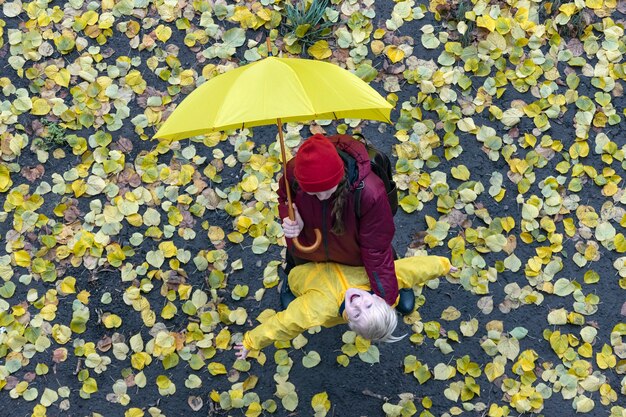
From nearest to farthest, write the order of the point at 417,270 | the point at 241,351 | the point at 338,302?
the point at 338,302
the point at 417,270
the point at 241,351

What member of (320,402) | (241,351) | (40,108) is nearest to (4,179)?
(40,108)

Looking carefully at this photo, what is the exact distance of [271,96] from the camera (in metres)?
2.39

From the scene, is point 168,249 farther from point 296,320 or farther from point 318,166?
point 318,166

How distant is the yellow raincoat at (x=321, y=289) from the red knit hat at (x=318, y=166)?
22.1 inches

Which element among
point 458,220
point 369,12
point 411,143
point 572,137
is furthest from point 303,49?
point 572,137

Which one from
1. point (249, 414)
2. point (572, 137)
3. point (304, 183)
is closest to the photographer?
point (304, 183)

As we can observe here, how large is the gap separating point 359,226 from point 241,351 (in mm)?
902

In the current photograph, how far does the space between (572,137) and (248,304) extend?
1.98 metres

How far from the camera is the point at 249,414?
11.4 feet

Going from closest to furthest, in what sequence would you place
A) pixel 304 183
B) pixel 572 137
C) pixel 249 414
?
pixel 304 183 → pixel 249 414 → pixel 572 137

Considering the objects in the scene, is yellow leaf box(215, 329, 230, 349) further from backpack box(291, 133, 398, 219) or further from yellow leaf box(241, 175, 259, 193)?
backpack box(291, 133, 398, 219)

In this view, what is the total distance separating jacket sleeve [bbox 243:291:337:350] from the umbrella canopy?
2.79 feet

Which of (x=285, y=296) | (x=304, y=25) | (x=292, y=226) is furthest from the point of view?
(x=304, y=25)

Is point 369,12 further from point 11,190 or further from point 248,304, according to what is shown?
point 11,190
